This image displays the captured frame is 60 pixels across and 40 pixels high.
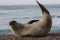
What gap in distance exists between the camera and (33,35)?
7199 mm

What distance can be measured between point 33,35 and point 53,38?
0.50m

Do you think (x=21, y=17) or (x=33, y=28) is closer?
(x=33, y=28)

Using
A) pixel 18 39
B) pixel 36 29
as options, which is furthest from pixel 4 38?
pixel 36 29

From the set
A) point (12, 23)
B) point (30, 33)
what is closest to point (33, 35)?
point (30, 33)

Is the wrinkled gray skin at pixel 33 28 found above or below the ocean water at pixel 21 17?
above

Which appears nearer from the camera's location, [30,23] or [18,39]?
[18,39]

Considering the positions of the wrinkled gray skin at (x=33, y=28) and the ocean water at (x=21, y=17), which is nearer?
the wrinkled gray skin at (x=33, y=28)

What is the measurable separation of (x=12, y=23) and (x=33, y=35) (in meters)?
0.54

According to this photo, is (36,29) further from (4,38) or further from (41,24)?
(4,38)

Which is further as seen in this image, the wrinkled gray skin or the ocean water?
the ocean water

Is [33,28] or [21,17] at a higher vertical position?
[33,28]

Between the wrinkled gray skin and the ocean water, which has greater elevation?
the wrinkled gray skin

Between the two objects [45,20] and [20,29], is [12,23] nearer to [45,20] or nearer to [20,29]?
[20,29]

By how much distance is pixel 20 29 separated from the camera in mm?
7285
